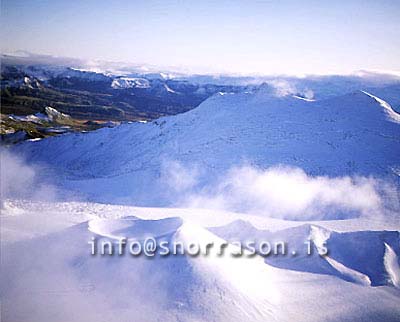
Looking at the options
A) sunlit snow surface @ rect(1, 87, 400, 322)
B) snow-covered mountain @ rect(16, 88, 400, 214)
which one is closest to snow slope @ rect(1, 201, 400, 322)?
sunlit snow surface @ rect(1, 87, 400, 322)

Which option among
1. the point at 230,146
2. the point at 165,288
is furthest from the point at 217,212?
the point at 165,288

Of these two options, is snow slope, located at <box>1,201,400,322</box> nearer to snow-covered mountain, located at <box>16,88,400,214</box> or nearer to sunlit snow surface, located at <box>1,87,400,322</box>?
sunlit snow surface, located at <box>1,87,400,322</box>

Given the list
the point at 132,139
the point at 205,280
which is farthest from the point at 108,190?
the point at 205,280

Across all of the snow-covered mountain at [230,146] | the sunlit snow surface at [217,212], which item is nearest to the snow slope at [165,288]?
the sunlit snow surface at [217,212]

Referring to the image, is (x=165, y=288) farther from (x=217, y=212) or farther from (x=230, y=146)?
(x=230, y=146)

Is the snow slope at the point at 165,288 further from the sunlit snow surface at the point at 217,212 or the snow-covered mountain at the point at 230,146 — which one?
the snow-covered mountain at the point at 230,146

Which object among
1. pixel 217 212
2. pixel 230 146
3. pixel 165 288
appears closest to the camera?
pixel 165 288

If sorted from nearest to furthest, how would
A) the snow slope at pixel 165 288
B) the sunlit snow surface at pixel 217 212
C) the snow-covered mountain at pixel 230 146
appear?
the snow slope at pixel 165 288 → the sunlit snow surface at pixel 217 212 → the snow-covered mountain at pixel 230 146

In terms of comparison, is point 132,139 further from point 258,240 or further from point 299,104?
point 258,240
